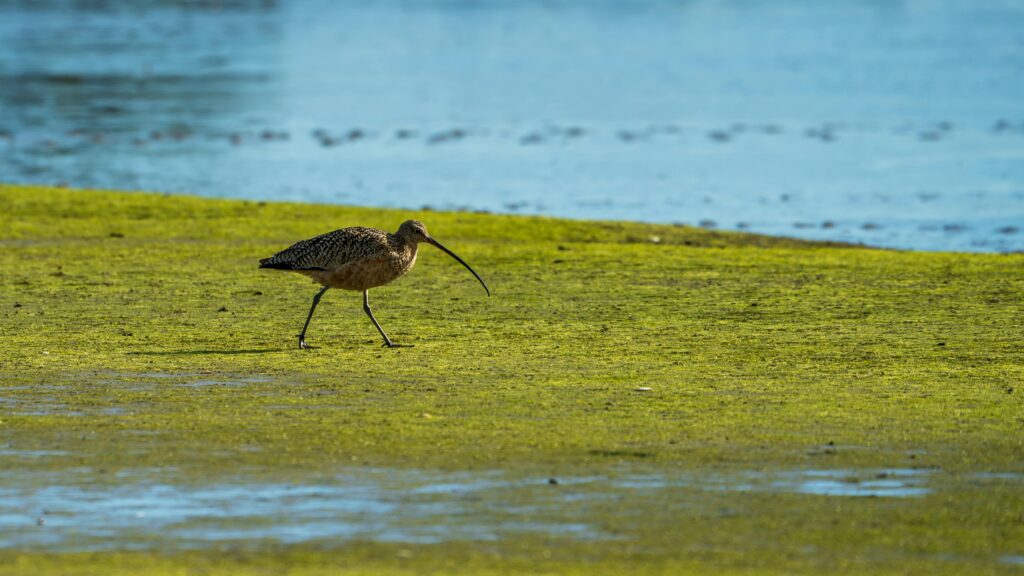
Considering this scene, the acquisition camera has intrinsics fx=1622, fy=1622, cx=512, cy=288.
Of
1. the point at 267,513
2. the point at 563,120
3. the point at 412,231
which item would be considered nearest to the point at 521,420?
the point at 267,513

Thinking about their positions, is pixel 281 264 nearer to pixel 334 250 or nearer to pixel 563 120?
pixel 334 250

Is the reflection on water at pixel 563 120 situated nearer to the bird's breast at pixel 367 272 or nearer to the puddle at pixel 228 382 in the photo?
the bird's breast at pixel 367 272

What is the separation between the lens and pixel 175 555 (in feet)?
18.9

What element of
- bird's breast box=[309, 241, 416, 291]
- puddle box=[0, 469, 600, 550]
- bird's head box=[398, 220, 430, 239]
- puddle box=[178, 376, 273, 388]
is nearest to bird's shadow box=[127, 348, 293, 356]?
bird's breast box=[309, 241, 416, 291]

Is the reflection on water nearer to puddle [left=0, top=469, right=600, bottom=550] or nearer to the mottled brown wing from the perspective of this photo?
the mottled brown wing

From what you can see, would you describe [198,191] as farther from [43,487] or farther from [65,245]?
[43,487]

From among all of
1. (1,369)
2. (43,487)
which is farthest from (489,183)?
(43,487)

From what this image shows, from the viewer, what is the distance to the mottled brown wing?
1021cm

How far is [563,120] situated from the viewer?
33.8m

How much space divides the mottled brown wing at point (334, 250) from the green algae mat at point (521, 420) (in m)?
0.51

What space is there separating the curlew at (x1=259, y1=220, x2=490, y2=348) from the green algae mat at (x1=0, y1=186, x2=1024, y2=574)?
Result: 405 millimetres

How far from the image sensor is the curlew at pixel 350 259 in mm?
10211

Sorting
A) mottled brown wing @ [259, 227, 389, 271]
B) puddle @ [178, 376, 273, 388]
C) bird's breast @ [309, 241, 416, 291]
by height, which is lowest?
puddle @ [178, 376, 273, 388]

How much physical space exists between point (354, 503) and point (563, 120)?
27715 millimetres
